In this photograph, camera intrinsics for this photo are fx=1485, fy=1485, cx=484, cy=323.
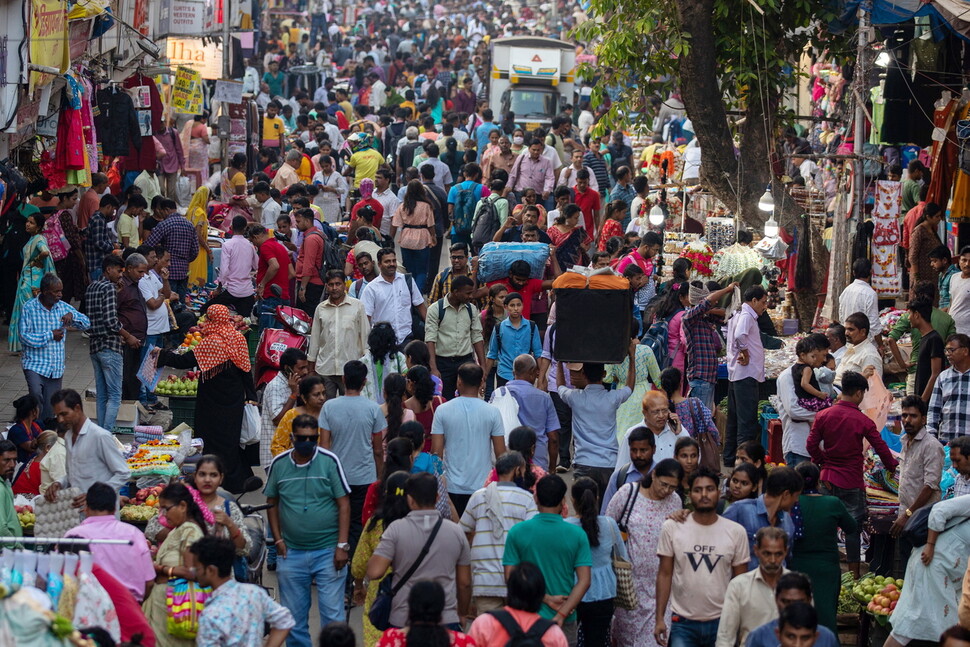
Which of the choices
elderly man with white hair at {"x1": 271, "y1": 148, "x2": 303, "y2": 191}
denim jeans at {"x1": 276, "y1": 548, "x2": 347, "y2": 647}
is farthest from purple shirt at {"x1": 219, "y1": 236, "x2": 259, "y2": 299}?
denim jeans at {"x1": 276, "y1": 548, "x2": 347, "y2": 647}

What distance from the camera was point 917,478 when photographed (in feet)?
32.1

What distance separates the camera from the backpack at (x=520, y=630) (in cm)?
640

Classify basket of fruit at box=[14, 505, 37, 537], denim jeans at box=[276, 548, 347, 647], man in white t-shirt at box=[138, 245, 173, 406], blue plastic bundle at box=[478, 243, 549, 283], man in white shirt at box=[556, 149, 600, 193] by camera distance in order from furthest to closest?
man in white shirt at box=[556, 149, 600, 193]
blue plastic bundle at box=[478, 243, 549, 283]
man in white t-shirt at box=[138, 245, 173, 406]
basket of fruit at box=[14, 505, 37, 537]
denim jeans at box=[276, 548, 347, 647]

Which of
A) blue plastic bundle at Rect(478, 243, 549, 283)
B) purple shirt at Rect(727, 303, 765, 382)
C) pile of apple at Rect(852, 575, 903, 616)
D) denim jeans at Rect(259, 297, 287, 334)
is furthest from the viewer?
denim jeans at Rect(259, 297, 287, 334)

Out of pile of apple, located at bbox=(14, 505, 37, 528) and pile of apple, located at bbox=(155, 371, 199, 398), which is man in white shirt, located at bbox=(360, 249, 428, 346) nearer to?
pile of apple, located at bbox=(155, 371, 199, 398)

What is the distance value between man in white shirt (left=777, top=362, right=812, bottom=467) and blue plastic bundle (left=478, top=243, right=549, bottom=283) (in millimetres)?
3191

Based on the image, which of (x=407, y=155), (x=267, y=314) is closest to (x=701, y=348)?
(x=267, y=314)

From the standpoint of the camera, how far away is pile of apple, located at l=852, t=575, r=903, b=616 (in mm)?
8984

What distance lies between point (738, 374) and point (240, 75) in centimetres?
2337

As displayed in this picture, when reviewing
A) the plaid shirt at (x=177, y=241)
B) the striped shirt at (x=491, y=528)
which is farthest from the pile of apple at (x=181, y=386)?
the striped shirt at (x=491, y=528)

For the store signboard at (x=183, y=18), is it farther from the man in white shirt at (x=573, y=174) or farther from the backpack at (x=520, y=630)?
the backpack at (x=520, y=630)

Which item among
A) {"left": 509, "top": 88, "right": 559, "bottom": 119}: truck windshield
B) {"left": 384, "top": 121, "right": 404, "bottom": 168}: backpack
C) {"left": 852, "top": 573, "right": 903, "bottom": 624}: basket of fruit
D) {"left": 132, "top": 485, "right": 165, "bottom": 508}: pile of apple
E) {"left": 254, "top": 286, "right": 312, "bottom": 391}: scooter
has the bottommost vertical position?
{"left": 852, "top": 573, "right": 903, "bottom": 624}: basket of fruit

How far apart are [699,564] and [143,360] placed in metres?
7.10

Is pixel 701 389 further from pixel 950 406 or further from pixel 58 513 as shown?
pixel 58 513
